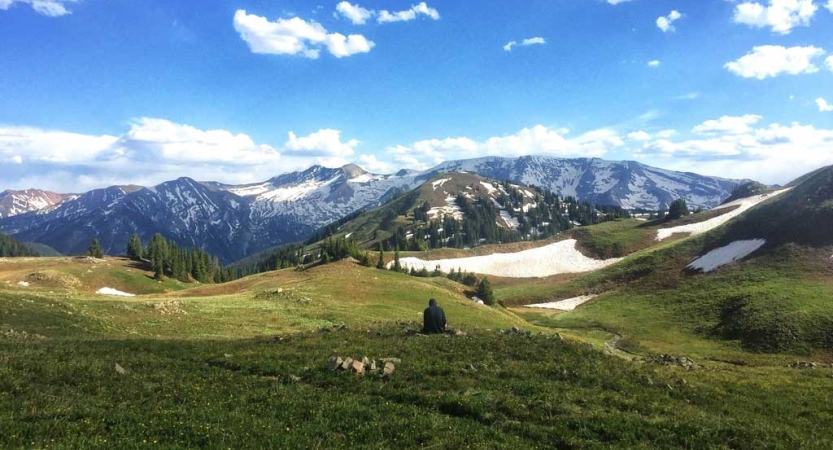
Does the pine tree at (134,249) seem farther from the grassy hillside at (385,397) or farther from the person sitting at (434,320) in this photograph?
the person sitting at (434,320)

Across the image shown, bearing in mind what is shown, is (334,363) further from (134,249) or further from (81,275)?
(134,249)

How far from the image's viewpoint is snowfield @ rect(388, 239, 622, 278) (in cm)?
14000

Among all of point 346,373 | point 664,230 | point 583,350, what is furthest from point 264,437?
point 664,230

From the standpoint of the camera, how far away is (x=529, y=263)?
491 feet

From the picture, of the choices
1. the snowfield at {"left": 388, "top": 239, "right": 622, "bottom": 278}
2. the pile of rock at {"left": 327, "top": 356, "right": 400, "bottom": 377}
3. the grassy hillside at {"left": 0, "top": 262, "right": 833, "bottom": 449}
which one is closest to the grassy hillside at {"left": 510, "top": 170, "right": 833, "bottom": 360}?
the snowfield at {"left": 388, "top": 239, "right": 622, "bottom": 278}

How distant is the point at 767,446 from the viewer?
14.0 m

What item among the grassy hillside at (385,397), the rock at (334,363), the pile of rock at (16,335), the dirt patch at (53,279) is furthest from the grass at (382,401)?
the dirt patch at (53,279)

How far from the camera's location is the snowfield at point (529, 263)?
140 metres

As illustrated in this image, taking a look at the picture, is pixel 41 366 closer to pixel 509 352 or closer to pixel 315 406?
pixel 315 406

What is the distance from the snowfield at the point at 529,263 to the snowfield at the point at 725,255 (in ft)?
133

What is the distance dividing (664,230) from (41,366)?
169 metres

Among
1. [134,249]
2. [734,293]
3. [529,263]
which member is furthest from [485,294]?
[134,249]

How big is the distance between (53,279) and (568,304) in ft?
341

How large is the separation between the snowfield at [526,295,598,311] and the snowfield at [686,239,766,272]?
21729 millimetres
